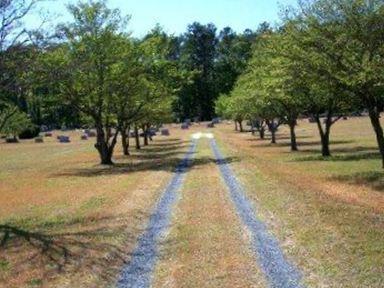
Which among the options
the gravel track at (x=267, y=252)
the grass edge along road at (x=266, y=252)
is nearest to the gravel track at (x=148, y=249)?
the grass edge along road at (x=266, y=252)

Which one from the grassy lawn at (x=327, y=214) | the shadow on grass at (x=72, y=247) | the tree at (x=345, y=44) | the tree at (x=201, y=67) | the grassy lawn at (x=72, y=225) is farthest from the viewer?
the tree at (x=201, y=67)

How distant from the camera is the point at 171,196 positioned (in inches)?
934

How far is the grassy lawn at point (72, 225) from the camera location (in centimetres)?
1295

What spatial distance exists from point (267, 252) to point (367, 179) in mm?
14413

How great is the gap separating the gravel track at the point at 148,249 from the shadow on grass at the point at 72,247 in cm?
24

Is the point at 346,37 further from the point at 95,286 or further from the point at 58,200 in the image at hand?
the point at 95,286

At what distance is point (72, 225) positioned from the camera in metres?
18.8

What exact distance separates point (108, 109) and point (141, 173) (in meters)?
12.2

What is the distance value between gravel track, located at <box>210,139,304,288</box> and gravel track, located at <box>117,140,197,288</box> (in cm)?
213

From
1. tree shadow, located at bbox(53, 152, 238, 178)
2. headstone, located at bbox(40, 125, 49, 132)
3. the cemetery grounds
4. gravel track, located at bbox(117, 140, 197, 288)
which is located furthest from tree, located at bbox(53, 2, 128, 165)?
headstone, located at bbox(40, 125, 49, 132)

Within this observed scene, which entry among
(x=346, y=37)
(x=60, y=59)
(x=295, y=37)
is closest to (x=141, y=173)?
(x=60, y=59)

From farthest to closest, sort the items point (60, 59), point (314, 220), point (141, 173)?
point (60, 59)
point (141, 173)
point (314, 220)

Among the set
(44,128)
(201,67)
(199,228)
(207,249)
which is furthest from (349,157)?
(201,67)

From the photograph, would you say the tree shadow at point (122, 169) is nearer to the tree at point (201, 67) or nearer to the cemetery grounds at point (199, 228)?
the cemetery grounds at point (199, 228)
